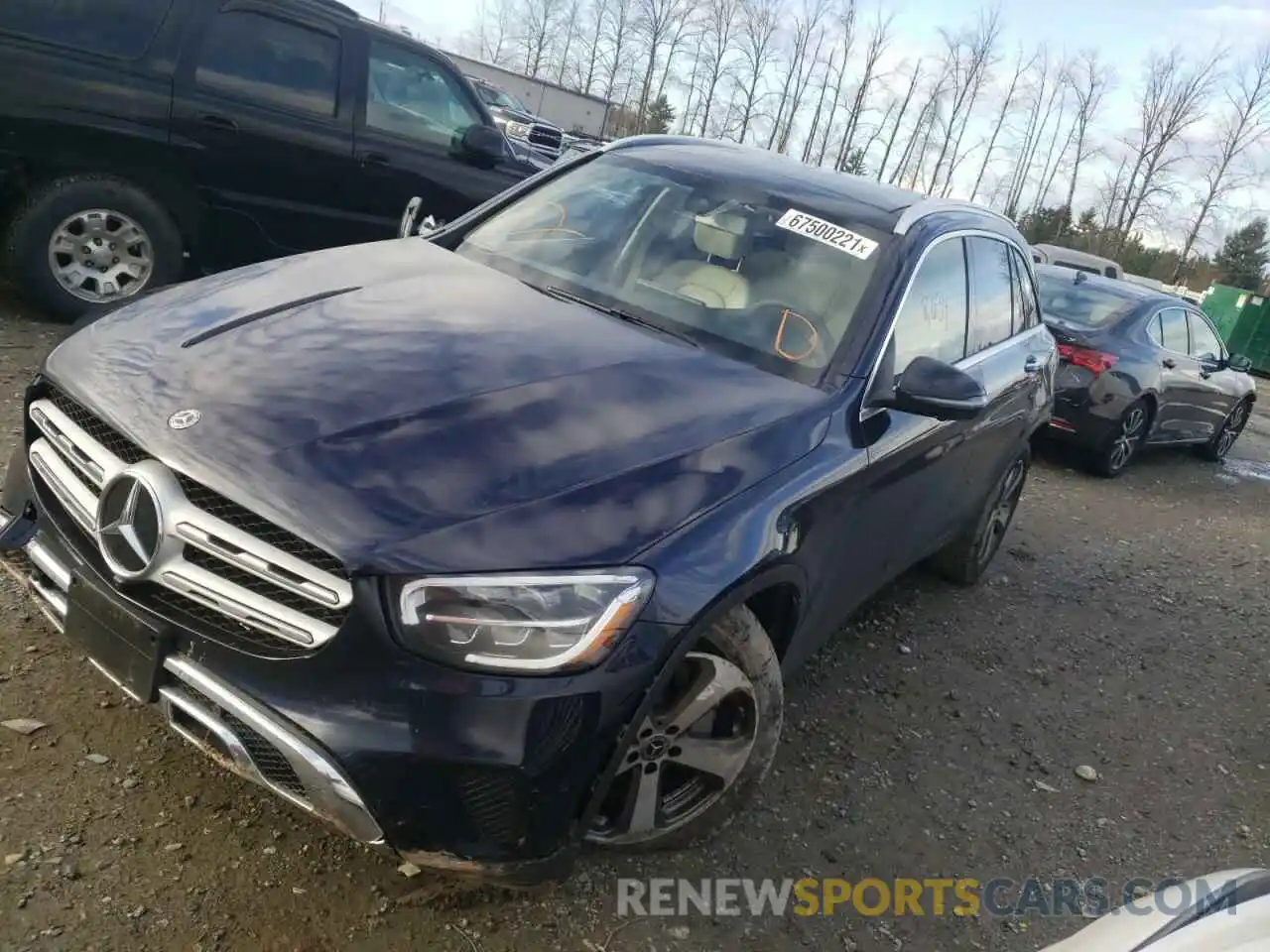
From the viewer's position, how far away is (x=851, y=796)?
10.9 ft

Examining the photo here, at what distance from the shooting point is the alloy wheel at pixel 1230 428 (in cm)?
1094

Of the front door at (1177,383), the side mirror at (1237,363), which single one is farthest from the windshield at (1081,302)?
the side mirror at (1237,363)

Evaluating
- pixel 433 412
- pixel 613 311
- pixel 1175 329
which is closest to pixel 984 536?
pixel 613 311

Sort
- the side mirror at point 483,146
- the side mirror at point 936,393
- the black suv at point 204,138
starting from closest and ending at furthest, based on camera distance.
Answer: the side mirror at point 936,393, the black suv at point 204,138, the side mirror at point 483,146

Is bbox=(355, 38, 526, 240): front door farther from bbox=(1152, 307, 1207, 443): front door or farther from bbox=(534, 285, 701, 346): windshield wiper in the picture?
bbox=(1152, 307, 1207, 443): front door

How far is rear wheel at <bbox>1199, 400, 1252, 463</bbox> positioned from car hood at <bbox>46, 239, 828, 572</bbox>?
9.68 metres

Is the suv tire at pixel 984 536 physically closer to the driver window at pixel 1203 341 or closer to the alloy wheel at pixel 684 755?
the alloy wheel at pixel 684 755

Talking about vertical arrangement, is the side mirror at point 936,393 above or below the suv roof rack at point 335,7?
below

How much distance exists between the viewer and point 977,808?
345 centimetres

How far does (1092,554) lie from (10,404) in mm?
5962

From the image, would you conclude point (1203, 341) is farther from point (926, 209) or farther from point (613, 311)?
point (613, 311)

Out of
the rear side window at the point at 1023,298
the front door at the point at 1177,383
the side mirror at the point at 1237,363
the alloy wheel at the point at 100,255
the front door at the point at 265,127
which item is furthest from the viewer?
the side mirror at the point at 1237,363

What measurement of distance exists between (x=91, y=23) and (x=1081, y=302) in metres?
7.27

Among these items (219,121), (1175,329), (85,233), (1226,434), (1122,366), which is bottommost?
(1226,434)
